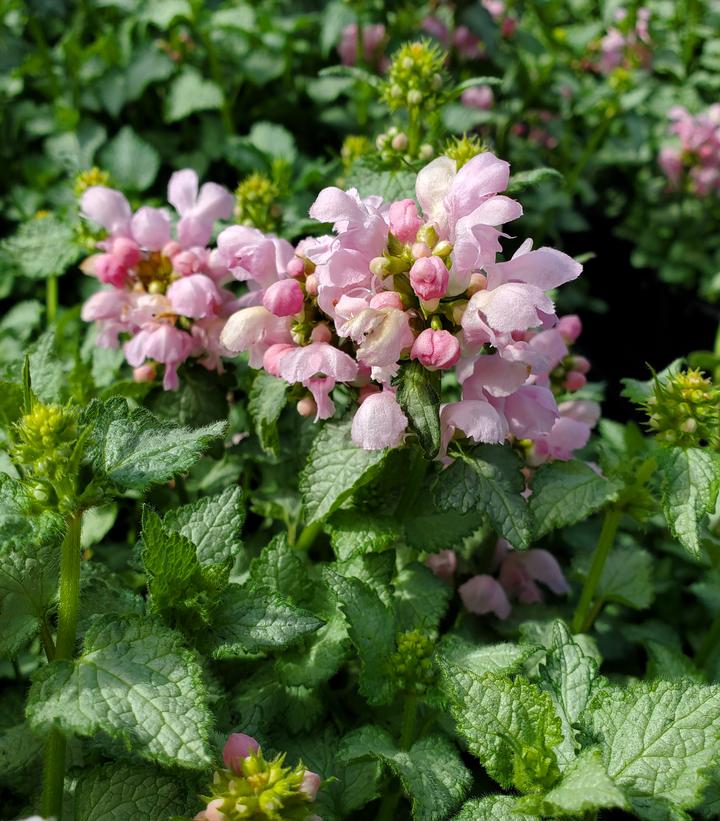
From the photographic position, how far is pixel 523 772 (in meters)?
0.83

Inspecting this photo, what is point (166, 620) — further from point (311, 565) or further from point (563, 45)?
point (563, 45)

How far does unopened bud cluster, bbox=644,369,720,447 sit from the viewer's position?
991mm

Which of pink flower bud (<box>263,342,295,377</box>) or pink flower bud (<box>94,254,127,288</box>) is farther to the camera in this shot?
pink flower bud (<box>94,254,127,288</box>)

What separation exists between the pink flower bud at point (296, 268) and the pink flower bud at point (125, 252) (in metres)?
0.31

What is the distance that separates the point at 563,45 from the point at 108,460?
2190 mm

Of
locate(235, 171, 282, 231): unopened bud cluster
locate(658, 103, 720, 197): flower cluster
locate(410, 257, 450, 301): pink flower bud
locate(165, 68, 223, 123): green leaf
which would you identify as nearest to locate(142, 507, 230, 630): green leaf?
locate(410, 257, 450, 301): pink flower bud

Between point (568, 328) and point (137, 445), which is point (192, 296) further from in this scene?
point (568, 328)

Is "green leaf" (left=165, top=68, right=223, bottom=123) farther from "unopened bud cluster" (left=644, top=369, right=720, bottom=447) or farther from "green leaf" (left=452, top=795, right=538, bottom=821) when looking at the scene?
"green leaf" (left=452, top=795, right=538, bottom=821)

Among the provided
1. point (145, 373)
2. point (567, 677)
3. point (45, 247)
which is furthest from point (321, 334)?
point (45, 247)

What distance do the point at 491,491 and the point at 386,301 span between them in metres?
0.28

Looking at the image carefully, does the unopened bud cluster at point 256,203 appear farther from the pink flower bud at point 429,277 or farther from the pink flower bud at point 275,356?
the pink flower bud at point 429,277

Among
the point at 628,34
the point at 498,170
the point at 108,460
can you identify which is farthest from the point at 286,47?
the point at 108,460

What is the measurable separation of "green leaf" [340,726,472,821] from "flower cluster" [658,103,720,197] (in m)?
2.33

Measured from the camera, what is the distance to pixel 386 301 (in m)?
0.87
